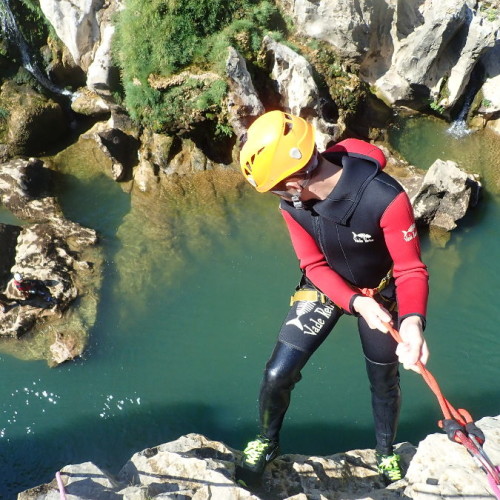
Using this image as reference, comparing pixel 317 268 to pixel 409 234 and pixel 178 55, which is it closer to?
pixel 409 234

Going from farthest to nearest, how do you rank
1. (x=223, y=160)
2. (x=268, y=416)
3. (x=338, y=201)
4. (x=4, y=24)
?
(x=4, y=24) < (x=223, y=160) < (x=268, y=416) < (x=338, y=201)

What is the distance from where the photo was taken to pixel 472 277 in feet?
26.5

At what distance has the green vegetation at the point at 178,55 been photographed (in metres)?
9.83

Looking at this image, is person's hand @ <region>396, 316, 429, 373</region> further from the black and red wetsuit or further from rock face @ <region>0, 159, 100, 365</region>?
rock face @ <region>0, 159, 100, 365</region>

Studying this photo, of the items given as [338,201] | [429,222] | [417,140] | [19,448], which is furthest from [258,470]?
[417,140]

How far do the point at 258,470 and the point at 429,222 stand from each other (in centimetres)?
608

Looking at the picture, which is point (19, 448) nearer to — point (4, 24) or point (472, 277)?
point (472, 277)

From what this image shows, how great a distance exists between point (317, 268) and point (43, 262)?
20.5ft

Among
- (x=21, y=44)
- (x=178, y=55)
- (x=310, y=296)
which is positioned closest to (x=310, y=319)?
(x=310, y=296)

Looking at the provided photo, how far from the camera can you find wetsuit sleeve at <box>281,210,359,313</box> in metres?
3.59

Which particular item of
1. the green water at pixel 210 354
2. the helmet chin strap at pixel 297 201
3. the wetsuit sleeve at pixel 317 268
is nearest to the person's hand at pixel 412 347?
the wetsuit sleeve at pixel 317 268

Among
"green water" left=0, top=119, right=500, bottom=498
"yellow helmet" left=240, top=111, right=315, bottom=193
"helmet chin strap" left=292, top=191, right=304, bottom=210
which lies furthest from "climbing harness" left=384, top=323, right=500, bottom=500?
"green water" left=0, top=119, right=500, bottom=498

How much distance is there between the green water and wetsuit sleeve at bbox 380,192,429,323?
3.36m

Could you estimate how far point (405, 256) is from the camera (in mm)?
3342
